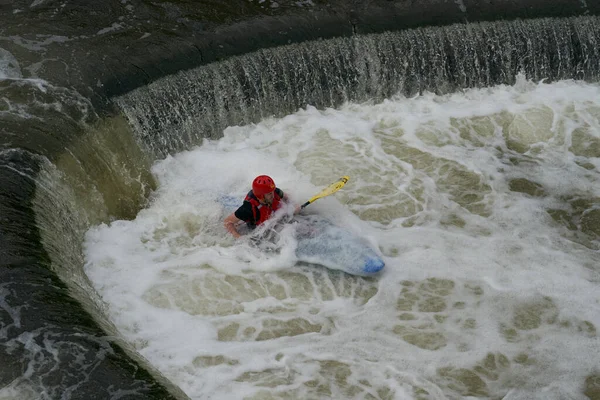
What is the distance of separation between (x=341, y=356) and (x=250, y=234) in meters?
1.60

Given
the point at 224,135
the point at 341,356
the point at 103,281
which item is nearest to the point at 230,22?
the point at 224,135

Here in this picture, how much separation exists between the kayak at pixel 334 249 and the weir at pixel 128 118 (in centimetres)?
176

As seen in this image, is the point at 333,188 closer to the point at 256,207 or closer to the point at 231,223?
the point at 256,207

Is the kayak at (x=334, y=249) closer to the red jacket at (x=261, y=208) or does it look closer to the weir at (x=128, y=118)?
the red jacket at (x=261, y=208)

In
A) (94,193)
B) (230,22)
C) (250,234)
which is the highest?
(230,22)

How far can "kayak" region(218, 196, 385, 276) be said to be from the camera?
6.14 m

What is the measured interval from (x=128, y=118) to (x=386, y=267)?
3.14 metres

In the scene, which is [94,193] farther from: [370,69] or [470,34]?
[470,34]

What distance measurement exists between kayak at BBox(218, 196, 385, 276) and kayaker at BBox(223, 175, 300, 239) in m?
0.31

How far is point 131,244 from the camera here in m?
6.48

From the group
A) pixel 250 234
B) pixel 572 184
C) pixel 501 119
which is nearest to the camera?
pixel 250 234

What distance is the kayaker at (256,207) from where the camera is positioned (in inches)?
245

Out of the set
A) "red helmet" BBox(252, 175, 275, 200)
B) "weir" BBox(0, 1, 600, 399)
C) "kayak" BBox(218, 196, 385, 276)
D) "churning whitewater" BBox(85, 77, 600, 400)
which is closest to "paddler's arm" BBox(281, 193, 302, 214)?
"kayak" BBox(218, 196, 385, 276)

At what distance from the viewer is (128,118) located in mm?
7453
